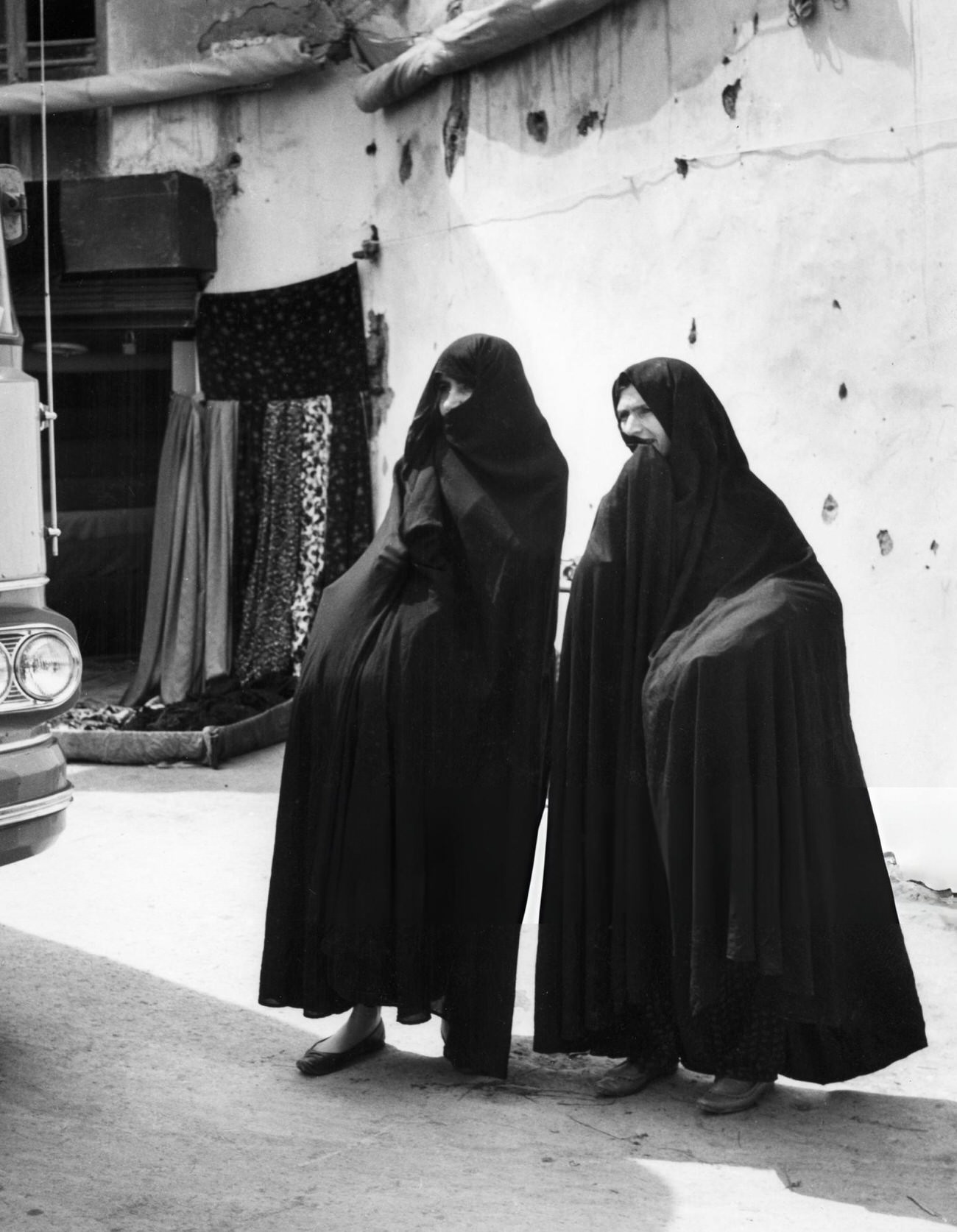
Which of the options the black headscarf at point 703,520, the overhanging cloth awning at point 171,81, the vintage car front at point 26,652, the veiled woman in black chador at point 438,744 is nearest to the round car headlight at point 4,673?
the vintage car front at point 26,652

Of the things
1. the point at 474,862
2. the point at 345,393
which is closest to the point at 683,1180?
the point at 474,862

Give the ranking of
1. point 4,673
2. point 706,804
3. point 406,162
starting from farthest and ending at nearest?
1. point 406,162
2. point 4,673
3. point 706,804

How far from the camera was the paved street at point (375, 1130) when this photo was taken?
9.09ft

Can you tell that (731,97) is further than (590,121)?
No

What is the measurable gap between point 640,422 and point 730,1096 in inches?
56.9

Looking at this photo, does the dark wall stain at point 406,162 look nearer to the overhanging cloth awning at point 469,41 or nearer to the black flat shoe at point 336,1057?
the overhanging cloth awning at point 469,41

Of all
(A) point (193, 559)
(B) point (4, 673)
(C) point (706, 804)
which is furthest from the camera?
(A) point (193, 559)

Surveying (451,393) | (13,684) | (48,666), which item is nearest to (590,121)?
(451,393)

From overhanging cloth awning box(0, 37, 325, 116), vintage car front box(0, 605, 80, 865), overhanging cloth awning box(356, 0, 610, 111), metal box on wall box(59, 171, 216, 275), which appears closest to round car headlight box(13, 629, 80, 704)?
vintage car front box(0, 605, 80, 865)

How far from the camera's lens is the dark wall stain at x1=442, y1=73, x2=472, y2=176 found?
7.03 metres

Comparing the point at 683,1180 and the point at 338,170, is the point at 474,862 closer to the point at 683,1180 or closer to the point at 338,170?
the point at 683,1180

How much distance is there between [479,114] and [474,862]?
179 inches

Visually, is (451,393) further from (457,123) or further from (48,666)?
(457,123)

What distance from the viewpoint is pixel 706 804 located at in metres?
3.08
